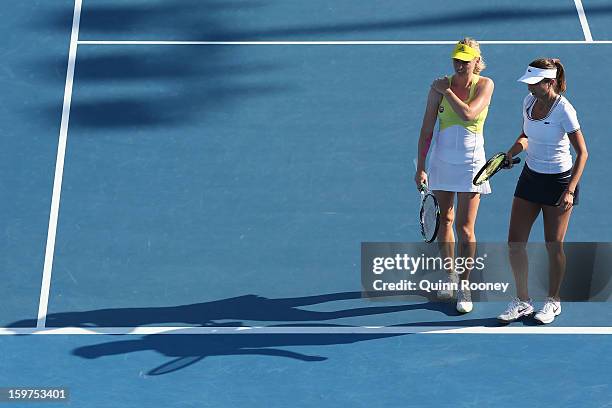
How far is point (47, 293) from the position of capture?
10.8 meters

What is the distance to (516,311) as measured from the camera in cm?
1037

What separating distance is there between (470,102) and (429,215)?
0.94 m

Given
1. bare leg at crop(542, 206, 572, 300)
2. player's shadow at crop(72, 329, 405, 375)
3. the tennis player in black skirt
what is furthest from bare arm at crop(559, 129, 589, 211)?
player's shadow at crop(72, 329, 405, 375)

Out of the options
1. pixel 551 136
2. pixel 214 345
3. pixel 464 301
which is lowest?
pixel 214 345

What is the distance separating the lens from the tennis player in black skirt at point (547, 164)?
971 cm

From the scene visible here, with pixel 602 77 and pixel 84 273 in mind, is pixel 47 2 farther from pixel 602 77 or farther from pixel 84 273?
pixel 602 77

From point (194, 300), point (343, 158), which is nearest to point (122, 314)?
point (194, 300)

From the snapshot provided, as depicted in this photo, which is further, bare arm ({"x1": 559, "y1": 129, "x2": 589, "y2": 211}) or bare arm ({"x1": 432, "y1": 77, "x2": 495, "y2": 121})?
bare arm ({"x1": 432, "y1": 77, "x2": 495, "y2": 121})

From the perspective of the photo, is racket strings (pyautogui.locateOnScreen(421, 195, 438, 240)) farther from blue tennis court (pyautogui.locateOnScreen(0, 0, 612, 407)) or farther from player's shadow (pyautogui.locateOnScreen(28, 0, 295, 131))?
player's shadow (pyautogui.locateOnScreen(28, 0, 295, 131))

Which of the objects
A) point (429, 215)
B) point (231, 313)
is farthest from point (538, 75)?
point (231, 313)

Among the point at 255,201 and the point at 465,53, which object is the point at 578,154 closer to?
the point at 465,53

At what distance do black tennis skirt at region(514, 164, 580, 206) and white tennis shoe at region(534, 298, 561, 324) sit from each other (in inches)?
36.0

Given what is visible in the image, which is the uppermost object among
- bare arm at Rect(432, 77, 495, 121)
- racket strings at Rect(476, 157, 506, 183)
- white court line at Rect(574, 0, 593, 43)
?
white court line at Rect(574, 0, 593, 43)

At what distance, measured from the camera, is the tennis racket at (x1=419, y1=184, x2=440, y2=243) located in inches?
403
